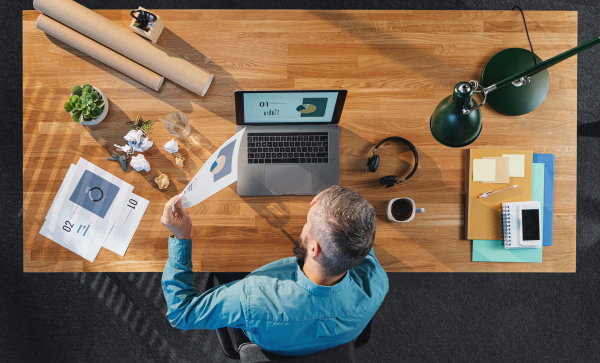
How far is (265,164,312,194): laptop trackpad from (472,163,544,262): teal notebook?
705mm

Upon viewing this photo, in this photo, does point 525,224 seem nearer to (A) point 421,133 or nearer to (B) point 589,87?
(A) point 421,133

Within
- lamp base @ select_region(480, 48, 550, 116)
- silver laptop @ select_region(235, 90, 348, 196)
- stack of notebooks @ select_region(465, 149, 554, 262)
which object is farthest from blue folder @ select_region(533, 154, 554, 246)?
Answer: silver laptop @ select_region(235, 90, 348, 196)

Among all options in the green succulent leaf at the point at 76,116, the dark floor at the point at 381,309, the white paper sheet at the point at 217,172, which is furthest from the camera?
the dark floor at the point at 381,309

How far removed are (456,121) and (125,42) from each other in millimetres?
1192

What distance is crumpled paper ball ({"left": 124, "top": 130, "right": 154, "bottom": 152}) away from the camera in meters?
1.29

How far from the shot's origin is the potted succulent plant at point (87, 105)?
1230 millimetres

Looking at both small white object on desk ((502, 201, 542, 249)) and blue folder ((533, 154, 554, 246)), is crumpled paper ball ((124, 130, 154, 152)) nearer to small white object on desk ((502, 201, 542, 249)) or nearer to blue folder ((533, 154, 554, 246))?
small white object on desk ((502, 201, 542, 249))

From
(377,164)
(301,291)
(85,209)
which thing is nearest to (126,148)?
(85,209)

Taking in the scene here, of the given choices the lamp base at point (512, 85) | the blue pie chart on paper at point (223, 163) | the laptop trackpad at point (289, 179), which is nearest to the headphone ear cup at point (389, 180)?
the laptop trackpad at point (289, 179)

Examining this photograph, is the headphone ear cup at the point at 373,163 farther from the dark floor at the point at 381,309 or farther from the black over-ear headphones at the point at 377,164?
the dark floor at the point at 381,309

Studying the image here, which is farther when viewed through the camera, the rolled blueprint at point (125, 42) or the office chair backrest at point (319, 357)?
the rolled blueprint at point (125, 42)

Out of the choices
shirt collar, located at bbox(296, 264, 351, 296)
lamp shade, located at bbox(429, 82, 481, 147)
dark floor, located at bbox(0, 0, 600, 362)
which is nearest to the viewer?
lamp shade, located at bbox(429, 82, 481, 147)

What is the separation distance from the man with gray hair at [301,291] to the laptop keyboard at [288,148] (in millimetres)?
231

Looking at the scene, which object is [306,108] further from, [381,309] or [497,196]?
[381,309]
